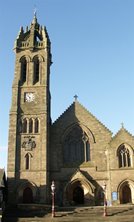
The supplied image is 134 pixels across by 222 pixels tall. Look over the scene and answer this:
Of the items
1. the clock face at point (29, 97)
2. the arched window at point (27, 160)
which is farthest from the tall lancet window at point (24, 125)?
the arched window at point (27, 160)

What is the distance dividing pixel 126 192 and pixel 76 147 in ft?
30.0

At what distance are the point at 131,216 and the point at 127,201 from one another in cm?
1115

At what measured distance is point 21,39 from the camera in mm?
55000

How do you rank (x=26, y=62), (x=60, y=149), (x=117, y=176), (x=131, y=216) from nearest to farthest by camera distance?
1. (x=131, y=216)
2. (x=117, y=176)
3. (x=60, y=149)
4. (x=26, y=62)

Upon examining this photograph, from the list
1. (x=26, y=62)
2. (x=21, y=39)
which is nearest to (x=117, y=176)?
(x=26, y=62)

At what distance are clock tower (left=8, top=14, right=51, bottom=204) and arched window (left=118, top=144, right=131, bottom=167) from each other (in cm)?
996

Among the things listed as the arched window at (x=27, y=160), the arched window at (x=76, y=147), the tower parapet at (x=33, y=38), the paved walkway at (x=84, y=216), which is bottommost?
the paved walkway at (x=84, y=216)

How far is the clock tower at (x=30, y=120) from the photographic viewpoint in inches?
1802

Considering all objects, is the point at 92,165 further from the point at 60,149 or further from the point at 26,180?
the point at 26,180

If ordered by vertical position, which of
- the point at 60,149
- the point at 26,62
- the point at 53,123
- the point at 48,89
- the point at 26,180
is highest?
the point at 26,62

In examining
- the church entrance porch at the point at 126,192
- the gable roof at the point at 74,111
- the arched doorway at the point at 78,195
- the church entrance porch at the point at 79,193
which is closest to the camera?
the church entrance porch at the point at 79,193

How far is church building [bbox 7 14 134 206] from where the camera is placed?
150ft

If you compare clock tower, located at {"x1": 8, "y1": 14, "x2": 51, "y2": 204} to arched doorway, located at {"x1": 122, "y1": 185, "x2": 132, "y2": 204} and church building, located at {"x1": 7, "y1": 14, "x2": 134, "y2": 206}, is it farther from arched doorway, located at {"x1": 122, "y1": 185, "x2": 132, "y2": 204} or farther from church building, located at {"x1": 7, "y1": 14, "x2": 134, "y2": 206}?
arched doorway, located at {"x1": 122, "y1": 185, "x2": 132, "y2": 204}

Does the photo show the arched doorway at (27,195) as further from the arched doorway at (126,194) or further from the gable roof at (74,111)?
the arched doorway at (126,194)
